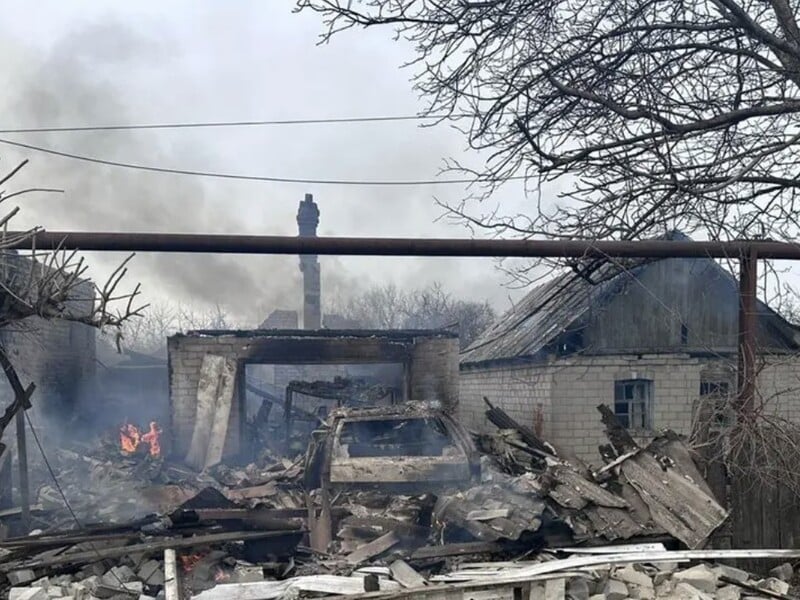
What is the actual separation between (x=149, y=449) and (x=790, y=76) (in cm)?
1378

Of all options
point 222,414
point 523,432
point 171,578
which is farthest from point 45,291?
point 222,414

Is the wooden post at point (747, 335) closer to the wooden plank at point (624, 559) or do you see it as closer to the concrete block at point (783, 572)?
the wooden plank at point (624, 559)

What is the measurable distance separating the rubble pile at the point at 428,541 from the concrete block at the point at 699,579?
0.01 meters

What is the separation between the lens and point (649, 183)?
25.5ft

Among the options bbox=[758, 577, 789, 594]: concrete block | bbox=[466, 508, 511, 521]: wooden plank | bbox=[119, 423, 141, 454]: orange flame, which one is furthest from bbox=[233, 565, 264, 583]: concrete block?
bbox=[119, 423, 141, 454]: orange flame

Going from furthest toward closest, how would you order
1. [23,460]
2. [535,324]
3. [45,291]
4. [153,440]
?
[535,324] < [153,440] < [23,460] < [45,291]

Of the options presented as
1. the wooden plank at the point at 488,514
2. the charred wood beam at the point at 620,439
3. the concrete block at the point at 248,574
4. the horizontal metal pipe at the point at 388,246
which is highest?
the horizontal metal pipe at the point at 388,246

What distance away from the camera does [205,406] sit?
15.5 meters

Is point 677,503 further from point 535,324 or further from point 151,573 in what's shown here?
point 535,324

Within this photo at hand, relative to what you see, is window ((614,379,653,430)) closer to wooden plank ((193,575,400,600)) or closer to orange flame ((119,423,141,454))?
orange flame ((119,423,141,454))

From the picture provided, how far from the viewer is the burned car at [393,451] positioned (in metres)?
8.09

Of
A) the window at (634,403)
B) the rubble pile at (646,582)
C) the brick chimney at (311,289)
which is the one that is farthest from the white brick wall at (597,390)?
the brick chimney at (311,289)

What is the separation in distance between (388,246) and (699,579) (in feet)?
12.4

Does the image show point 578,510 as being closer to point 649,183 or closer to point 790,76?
point 649,183
